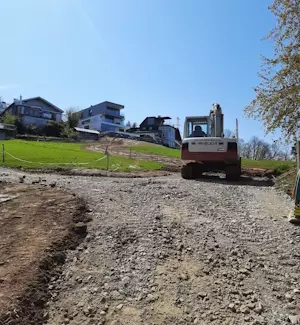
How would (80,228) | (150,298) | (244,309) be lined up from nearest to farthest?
(244,309) → (150,298) → (80,228)

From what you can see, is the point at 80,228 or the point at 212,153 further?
the point at 212,153

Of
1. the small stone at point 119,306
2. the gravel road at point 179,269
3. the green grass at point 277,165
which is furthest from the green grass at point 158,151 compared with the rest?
the small stone at point 119,306

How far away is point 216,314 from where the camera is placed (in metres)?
3.36

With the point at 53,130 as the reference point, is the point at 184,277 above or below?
below

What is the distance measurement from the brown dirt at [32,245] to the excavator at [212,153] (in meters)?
6.26

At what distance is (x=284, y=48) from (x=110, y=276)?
10404 mm

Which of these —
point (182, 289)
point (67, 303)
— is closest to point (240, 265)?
point (182, 289)

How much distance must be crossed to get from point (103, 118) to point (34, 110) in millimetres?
20475

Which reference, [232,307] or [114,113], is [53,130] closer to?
[114,113]

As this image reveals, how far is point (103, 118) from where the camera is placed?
89.1 meters

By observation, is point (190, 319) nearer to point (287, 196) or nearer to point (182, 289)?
point (182, 289)

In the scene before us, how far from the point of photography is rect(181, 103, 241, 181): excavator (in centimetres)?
1243

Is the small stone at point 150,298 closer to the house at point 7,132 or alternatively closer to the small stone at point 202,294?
the small stone at point 202,294

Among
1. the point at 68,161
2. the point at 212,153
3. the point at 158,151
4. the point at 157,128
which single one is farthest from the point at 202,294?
the point at 157,128
